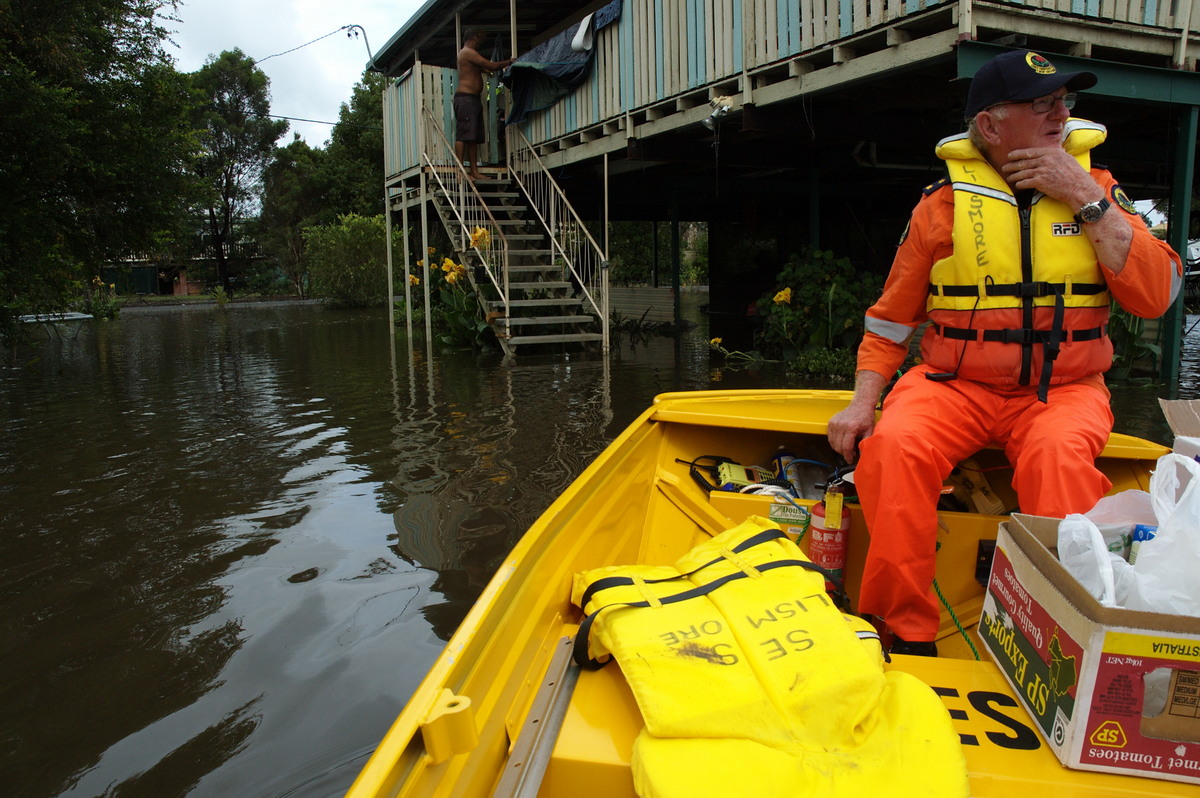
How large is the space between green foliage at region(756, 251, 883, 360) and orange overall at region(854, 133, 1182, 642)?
21.5 ft

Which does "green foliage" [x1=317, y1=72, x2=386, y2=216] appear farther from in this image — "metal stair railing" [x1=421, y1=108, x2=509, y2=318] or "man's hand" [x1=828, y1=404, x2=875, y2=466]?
"man's hand" [x1=828, y1=404, x2=875, y2=466]

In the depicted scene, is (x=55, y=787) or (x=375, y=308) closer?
(x=55, y=787)

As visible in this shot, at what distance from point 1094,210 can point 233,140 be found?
43.9 metres

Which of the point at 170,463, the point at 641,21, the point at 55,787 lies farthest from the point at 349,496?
the point at 641,21

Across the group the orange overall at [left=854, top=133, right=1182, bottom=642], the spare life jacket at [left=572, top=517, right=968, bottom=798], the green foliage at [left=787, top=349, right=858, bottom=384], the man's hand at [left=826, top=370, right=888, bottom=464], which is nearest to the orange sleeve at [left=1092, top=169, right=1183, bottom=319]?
the orange overall at [left=854, top=133, right=1182, bottom=642]

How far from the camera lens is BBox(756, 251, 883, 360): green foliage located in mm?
9234

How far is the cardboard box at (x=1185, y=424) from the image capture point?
211 cm

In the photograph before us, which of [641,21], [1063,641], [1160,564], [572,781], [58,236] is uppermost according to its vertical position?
[641,21]

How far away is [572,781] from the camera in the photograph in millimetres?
1452

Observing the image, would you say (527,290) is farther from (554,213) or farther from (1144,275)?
(1144,275)

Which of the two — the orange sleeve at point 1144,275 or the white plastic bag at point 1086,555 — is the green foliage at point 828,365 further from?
the white plastic bag at point 1086,555

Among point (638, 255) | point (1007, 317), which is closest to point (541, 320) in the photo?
point (1007, 317)

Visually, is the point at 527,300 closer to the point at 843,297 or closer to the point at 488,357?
the point at 488,357

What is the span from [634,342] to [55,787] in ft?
38.9
